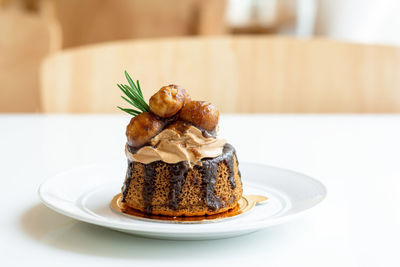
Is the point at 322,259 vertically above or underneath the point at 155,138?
underneath

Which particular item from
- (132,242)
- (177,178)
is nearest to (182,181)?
(177,178)

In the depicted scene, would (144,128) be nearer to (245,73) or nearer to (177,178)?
(177,178)

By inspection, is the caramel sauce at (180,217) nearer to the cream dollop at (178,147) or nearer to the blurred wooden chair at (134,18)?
the cream dollop at (178,147)

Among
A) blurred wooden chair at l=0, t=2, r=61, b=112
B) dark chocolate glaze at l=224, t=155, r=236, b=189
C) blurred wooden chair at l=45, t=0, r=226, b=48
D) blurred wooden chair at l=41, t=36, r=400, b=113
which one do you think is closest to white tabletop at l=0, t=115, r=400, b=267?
dark chocolate glaze at l=224, t=155, r=236, b=189

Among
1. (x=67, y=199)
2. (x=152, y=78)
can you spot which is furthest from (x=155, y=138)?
(x=152, y=78)

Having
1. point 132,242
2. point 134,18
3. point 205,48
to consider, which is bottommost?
point 132,242

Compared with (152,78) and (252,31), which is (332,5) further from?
(252,31)
